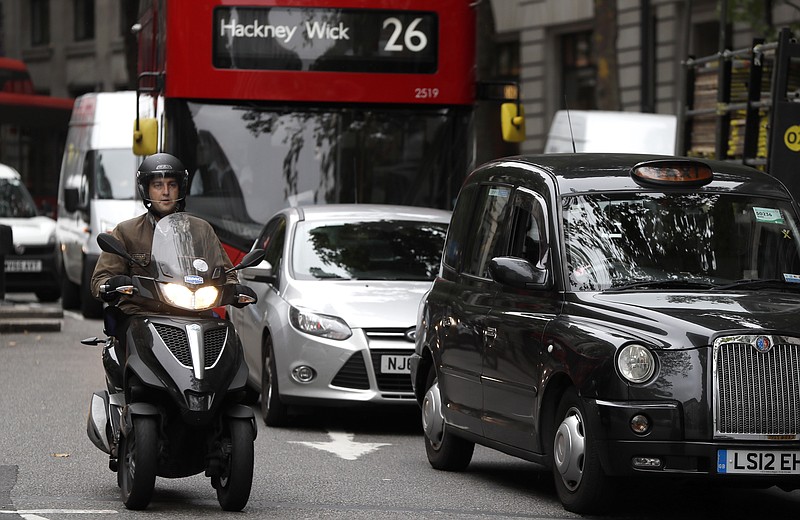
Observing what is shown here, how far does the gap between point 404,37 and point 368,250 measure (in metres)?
2.60

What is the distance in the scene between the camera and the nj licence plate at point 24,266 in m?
24.5

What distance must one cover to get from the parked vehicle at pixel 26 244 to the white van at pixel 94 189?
20cm

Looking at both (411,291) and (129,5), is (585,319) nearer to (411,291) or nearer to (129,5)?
(411,291)

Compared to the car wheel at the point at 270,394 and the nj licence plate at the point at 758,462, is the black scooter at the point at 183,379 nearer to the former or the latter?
the nj licence plate at the point at 758,462

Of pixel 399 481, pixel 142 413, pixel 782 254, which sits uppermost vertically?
pixel 782 254

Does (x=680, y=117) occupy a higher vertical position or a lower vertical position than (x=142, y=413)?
higher

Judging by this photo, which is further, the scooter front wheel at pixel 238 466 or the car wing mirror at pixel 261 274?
the car wing mirror at pixel 261 274

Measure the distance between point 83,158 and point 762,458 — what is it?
18.0 metres

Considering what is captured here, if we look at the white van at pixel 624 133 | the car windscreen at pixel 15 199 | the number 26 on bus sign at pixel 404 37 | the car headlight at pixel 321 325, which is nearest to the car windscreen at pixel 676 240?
the car headlight at pixel 321 325

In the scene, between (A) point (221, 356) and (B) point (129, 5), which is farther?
(B) point (129, 5)

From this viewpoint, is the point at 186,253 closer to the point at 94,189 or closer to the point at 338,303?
the point at 338,303

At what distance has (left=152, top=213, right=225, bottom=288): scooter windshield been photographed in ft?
27.1

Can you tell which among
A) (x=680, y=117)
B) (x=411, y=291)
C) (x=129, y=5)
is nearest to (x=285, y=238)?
(x=411, y=291)

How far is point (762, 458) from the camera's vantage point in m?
7.72
